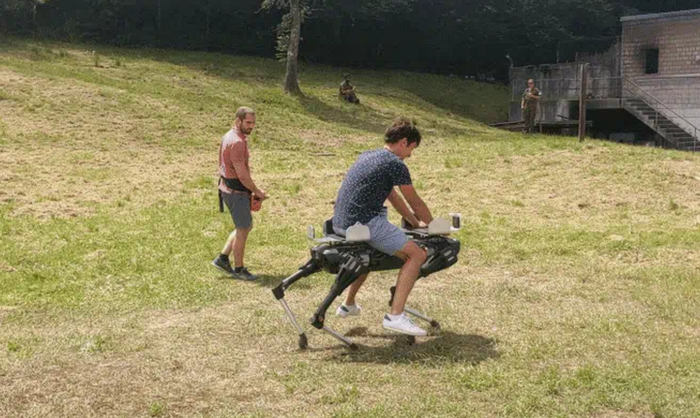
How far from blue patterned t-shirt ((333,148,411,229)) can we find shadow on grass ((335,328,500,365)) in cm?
123

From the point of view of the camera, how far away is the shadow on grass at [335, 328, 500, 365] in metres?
6.93

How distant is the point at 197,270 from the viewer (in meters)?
11.0

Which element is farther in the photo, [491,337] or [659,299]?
[659,299]

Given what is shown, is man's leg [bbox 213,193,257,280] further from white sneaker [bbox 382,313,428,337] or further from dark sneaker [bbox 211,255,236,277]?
white sneaker [bbox 382,313,428,337]

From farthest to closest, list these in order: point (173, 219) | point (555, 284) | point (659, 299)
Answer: point (173, 219) < point (555, 284) < point (659, 299)

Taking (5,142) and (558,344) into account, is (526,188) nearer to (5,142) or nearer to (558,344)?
(558,344)

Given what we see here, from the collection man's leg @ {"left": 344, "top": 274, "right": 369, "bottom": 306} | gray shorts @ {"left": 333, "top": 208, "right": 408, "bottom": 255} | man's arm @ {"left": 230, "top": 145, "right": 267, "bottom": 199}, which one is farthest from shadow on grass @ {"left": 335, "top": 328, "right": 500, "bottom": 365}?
man's arm @ {"left": 230, "top": 145, "right": 267, "bottom": 199}

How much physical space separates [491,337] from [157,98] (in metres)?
23.8

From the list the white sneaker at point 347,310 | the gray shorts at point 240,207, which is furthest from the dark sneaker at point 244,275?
the white sneaker at point 347,310

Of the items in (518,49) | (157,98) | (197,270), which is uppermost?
(518,49)

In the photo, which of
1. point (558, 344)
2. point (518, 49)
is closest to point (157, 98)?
point (558, 344)

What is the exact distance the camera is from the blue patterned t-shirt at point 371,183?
7.13 metres

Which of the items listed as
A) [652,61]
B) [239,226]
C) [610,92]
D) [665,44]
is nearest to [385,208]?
[239,226]

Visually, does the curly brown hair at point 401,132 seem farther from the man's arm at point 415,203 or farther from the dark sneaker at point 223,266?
the dark sneaker at point 223,266
